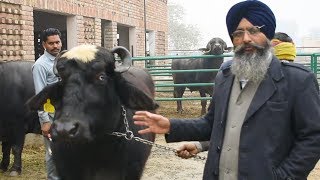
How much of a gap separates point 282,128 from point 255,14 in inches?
24.1

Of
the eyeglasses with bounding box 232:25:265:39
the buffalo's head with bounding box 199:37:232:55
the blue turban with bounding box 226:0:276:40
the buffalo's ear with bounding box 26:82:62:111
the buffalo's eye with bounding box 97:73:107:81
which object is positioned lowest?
the buffalo's ear with bounding box 26:82:62:111

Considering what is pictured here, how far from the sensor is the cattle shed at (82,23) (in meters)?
8.95

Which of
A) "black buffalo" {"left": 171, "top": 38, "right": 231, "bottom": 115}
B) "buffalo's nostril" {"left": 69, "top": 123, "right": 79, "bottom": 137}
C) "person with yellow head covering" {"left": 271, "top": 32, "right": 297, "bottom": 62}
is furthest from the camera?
"black buffalo" {"left": 171, "top": 38, "right": 231, "bottom": 115}

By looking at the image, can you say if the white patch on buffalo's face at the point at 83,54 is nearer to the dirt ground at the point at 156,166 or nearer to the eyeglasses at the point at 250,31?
the eyeglasses at the point at 250,31

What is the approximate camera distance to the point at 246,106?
8.14ft

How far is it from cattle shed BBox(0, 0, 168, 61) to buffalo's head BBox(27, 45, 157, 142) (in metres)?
5.58

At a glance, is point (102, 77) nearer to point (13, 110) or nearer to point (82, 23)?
point (13, 110)

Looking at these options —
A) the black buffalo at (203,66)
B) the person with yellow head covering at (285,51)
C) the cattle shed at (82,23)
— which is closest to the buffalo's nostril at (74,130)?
the person with yellow head covering at (285,51)

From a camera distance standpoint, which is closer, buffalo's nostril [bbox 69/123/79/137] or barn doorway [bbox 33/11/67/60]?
buffalo's nostril [bbox 69/123/79/137]

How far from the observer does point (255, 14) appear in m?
2.50

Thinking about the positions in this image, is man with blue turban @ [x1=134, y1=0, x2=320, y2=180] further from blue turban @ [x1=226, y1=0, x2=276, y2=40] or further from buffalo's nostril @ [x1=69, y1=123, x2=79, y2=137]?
buffalo's nostril @ [x1=69, y1=123, x2=79, y2=137]

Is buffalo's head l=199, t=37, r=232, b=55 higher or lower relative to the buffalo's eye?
higher

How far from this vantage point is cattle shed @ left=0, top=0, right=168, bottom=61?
8945 millimetres

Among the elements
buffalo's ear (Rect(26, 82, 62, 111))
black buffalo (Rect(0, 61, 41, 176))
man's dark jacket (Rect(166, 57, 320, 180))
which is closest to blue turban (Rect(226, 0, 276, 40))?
man's dark jacket (Rect(166, 57, 320, 180))
